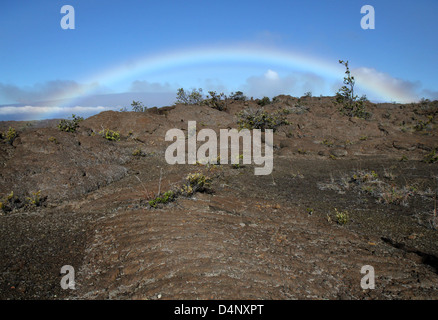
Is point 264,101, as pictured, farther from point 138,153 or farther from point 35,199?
point 35,199

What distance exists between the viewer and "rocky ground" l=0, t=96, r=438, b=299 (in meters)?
3.56

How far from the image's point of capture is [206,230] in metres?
4.77

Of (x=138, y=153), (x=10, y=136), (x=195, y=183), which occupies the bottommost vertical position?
(x=195, y=183)

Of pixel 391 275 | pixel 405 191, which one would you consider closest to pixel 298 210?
pixel 391 275

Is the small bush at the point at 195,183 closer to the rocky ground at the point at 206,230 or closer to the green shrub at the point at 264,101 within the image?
the rocky ground at the point at 206,230

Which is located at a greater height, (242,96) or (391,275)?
(242,96)

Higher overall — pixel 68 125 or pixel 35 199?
pixel 68 125

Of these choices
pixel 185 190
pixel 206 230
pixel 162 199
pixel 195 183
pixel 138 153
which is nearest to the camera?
pixel 206 230

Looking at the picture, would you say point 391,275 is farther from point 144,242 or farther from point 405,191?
point 405,191

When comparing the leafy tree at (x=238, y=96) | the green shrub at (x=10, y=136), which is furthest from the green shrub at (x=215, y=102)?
the green shrub at (x=10, y=136)

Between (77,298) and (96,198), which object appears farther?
(96,198)

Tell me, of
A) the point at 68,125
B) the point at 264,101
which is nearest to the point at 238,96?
the point at 264,101

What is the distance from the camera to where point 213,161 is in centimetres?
A: 1112

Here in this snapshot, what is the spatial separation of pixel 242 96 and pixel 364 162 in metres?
22.2
